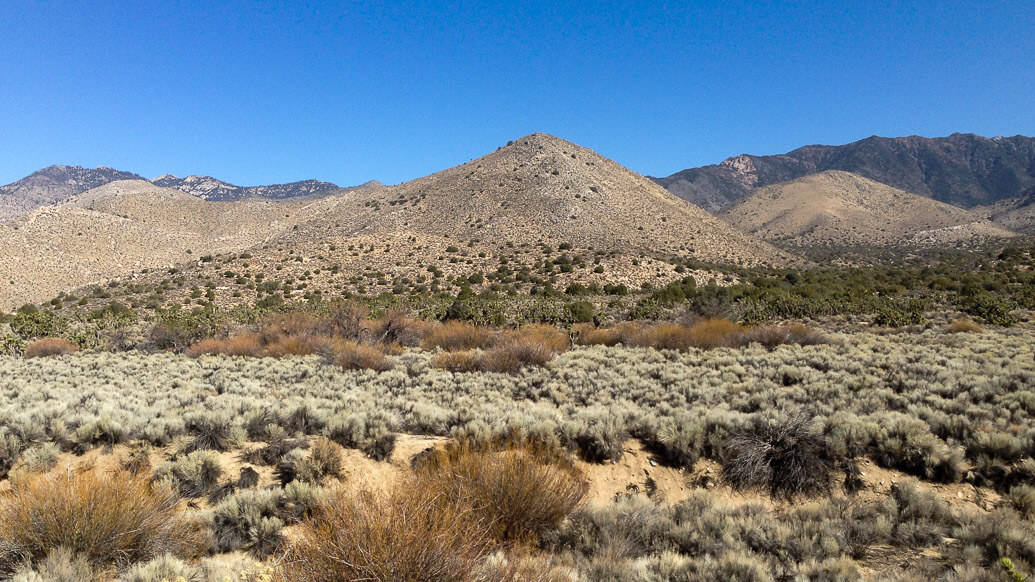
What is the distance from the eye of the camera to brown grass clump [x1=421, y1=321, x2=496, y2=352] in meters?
16.7

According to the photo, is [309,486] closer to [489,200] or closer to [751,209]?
[489,200]

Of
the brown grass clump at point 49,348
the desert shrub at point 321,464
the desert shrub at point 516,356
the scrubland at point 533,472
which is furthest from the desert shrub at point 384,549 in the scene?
the brown grass clump at point 49,348

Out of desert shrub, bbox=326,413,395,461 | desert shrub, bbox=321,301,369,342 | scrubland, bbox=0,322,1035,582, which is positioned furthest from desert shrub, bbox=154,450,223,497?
desert shrub, bbox=321,301,369,342

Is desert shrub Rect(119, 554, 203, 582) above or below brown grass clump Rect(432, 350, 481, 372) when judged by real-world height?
above

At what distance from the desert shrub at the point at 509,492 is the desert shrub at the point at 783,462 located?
282 cm

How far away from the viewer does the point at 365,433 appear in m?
7.29

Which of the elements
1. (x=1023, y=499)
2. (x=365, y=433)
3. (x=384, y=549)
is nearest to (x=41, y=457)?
(x=365, y=433)

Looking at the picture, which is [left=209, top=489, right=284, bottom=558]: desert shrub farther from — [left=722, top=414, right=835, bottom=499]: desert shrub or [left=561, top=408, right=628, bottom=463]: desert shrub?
[left=722, top=414, right=835, bottom=499]: desert shrub

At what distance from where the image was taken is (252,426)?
25.1ft

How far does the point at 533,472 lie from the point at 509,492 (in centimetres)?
31

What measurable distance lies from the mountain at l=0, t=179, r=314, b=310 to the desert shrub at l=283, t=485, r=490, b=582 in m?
62.3

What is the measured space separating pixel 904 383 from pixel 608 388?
5920mm

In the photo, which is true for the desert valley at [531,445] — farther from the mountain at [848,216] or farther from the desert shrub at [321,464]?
the mountain at [848,216]

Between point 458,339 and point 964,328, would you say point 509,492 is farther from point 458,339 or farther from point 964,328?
point 964,328
